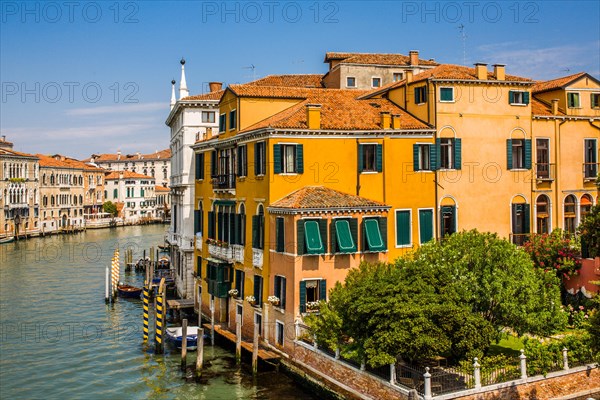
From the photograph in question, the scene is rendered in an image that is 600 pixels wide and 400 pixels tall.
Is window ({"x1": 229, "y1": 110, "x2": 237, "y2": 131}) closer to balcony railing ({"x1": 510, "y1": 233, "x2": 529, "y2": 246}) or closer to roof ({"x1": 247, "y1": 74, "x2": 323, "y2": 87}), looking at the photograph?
roof ({"x1": 247, "y1": 74, "x2": 323, "y2": 87})

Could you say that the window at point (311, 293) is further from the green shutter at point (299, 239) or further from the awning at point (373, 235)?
the awning at point (373, 235)

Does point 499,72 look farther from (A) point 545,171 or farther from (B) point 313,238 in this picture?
(B) point 313,238

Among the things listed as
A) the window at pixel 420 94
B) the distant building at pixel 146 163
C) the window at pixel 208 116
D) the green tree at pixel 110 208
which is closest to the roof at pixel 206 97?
the window at pixel 208 116

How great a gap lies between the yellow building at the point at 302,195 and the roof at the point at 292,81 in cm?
735

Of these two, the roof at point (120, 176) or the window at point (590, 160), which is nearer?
the window at point (590, 160)

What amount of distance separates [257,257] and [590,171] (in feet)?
37.6

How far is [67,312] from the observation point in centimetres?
2712

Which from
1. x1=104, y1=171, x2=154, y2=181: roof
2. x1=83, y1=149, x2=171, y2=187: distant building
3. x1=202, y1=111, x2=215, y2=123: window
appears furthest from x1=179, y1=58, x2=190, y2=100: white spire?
x1=83, y1=149, x2=171, y2=187: distant building

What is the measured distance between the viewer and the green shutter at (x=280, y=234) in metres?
17.5

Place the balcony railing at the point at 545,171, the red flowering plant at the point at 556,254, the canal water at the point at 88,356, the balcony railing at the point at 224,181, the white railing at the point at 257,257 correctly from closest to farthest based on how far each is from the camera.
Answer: the canal water at the point at 88,356 → the red flowering plant at the point at 556,254 → the white railing at the point at 257,257 → the balcony railing at the point at 224,181 → the balcony railing at the point at 545,171

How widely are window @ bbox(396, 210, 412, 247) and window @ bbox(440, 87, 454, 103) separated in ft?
11.5

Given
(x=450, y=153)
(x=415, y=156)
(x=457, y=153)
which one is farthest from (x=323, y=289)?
(x=457, y=153)

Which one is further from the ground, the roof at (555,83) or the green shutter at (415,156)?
the roof at (555,83)

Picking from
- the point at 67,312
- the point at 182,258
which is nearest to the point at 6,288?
the point at 67,312
